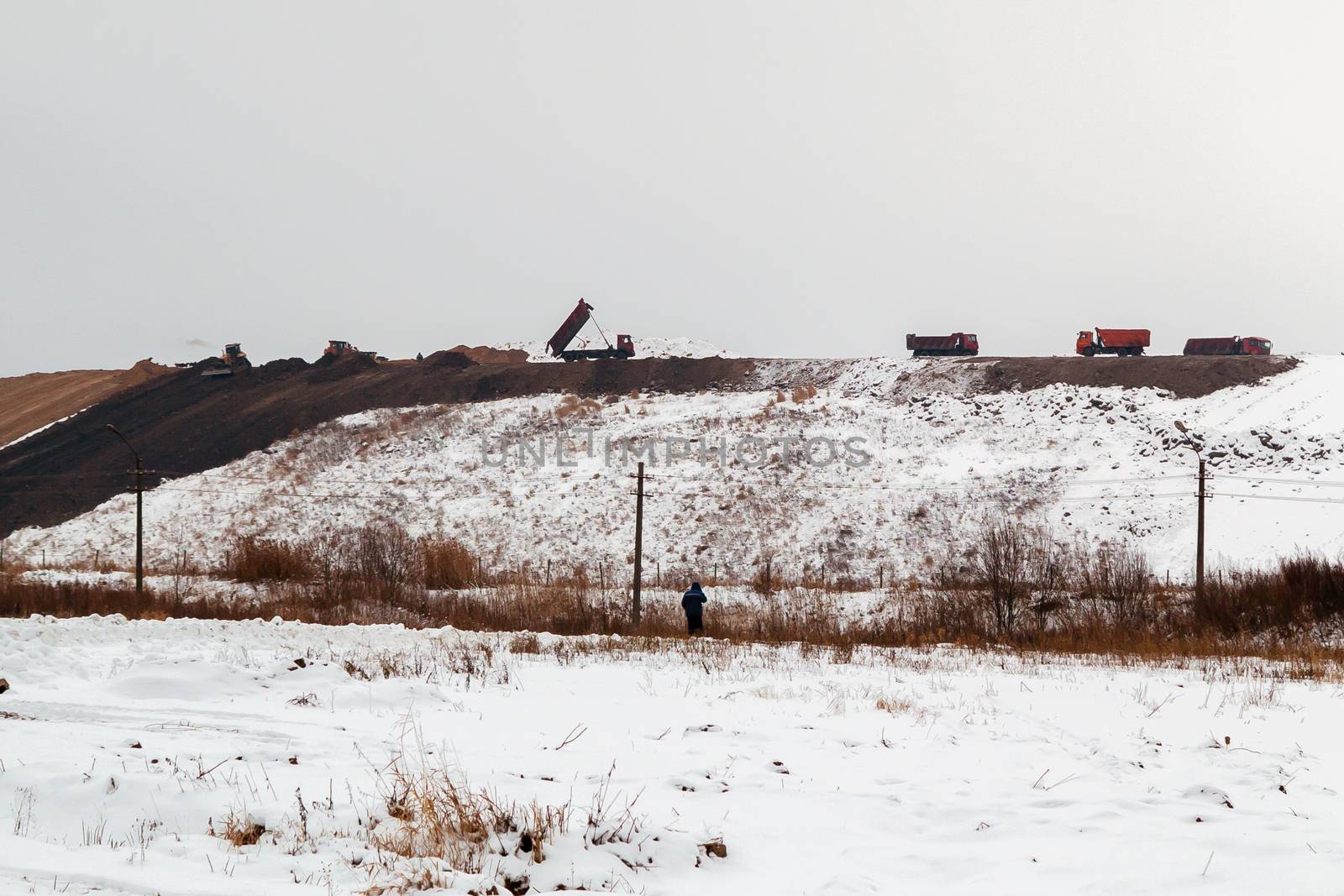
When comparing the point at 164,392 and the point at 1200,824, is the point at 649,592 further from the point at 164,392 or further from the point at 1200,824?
the point at 164,392

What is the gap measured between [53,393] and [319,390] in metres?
25.1

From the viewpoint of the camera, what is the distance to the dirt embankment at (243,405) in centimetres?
4547

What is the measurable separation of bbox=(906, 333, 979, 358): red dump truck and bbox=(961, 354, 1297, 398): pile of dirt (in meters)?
5.52

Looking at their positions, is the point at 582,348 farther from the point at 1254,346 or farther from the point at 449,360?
the point at 1254,346

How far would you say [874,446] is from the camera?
131 ft

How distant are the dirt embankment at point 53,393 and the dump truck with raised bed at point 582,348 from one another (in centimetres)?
2941

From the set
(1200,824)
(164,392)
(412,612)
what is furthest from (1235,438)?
(164,392)

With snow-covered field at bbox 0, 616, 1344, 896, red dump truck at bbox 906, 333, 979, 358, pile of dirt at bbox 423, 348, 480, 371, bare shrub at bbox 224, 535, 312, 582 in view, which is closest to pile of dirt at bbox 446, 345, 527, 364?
pile of dirt at bbox 423, 348, 480, 371


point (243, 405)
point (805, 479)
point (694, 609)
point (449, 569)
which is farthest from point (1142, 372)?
point (243, 405)

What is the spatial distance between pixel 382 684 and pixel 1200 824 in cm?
731

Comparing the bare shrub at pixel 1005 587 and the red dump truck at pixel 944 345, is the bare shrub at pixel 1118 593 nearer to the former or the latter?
the bare shrub at pixel 1005 587

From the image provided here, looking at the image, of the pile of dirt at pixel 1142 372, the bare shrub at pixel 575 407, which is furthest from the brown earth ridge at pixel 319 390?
the bare shrub at pixel 575 407

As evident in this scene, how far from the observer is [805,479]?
38062 mm

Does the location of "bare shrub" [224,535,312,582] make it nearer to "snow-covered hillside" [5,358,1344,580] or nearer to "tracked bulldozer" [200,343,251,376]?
"snow-covered hillside" [5,358,1344,580]
